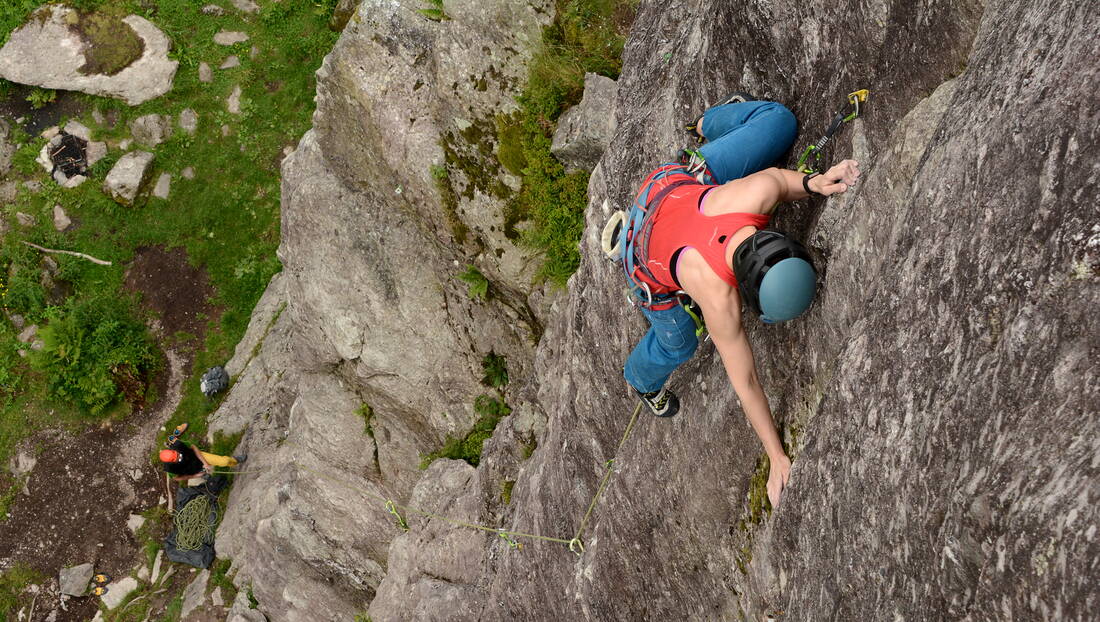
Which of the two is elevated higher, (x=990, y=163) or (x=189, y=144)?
(x=990, y=163)

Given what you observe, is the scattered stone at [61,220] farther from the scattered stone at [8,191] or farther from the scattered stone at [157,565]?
the scattered stone at [157,565]

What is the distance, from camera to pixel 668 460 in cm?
738

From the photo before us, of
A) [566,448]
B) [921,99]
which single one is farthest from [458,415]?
[921,99]

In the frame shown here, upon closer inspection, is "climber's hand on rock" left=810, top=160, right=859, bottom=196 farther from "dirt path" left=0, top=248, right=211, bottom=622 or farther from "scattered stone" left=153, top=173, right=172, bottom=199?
"scattered stone" left=153, top=173, right=172, bottom=199

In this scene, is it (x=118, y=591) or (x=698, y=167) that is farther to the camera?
(x=118, y=591)

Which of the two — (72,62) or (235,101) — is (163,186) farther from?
(72,62)

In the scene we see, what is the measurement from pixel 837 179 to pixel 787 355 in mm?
1564

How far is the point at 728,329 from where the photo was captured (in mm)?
5039

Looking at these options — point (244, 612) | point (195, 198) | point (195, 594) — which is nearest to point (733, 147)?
point (244, 612)

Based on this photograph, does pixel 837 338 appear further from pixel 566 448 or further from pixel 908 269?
pixel 566 448

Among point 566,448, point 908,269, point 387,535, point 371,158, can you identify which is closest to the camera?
point 908,269

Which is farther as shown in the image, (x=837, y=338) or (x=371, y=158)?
(x=371, y=158)

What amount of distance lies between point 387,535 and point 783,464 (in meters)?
11.4

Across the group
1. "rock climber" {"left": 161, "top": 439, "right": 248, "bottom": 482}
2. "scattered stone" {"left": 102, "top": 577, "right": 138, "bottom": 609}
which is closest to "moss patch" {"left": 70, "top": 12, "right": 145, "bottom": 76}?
"rock climber" {"left": 161, "top": 439, "right": 248, "bottom": 482}
